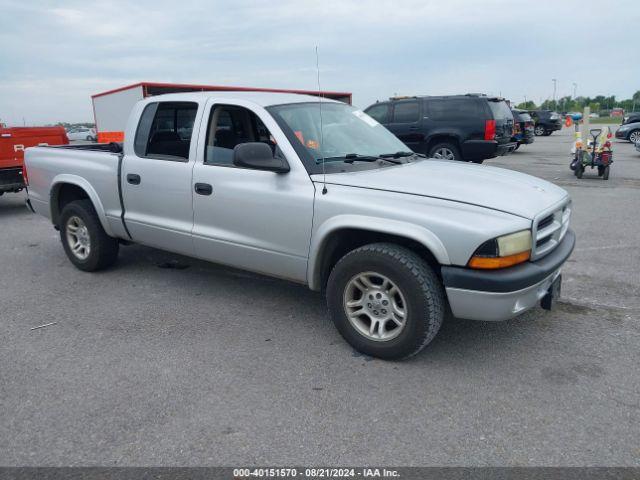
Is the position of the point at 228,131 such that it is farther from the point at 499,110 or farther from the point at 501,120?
the point at 499,110

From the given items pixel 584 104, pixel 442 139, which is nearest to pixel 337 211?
pixel 442 139

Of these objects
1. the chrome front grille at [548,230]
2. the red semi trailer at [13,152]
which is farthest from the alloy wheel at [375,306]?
the red semi trailer at [13,152]

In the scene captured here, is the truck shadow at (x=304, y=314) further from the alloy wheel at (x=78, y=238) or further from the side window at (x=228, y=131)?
the side window at (x=228, y=131)

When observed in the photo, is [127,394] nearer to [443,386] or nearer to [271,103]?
[443,386]

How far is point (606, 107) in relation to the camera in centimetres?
9200

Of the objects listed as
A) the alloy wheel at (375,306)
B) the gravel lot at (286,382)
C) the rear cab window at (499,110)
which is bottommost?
the gravel lot at (286,382)

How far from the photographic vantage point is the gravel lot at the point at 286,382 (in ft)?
8.71

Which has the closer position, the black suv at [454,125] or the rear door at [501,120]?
the black suv at [454,125]

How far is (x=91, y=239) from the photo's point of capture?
534 cm

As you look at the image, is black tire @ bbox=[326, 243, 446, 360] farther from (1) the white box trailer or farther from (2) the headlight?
(1) the white box trailer

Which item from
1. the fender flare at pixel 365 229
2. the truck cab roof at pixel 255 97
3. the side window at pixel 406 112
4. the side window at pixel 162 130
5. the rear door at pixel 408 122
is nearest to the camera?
the fender flare at pixel 365 229

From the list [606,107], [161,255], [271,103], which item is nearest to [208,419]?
[271,103]

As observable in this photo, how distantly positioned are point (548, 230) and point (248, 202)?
6.85 ft

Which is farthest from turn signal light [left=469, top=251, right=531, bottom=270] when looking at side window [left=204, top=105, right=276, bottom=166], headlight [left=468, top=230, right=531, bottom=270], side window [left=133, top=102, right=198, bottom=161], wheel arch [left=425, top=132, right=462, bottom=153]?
wheel arch [left=425, top=132, right=462, bottom=153]
